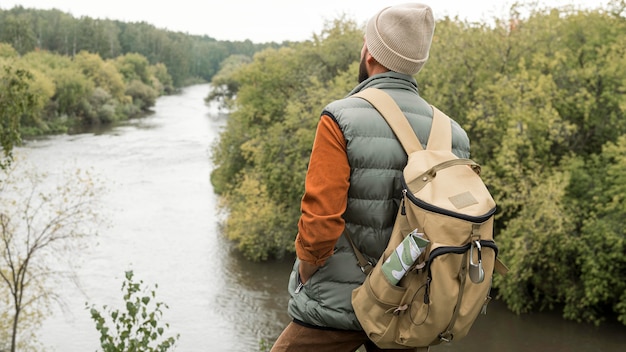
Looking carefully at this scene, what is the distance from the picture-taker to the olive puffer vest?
7.59ft

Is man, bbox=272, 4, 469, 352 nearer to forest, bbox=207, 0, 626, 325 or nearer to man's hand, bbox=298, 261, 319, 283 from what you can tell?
man's hand, bbox=298, 261, 319, 283

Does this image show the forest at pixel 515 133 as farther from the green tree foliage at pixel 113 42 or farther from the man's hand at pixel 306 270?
the green tree foliage at pixel 113 42

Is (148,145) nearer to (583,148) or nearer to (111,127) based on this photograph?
(111,127)

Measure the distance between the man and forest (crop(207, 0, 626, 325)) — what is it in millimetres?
15776

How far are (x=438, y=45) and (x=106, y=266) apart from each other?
487 inches

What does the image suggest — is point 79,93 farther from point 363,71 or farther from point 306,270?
point 306,270

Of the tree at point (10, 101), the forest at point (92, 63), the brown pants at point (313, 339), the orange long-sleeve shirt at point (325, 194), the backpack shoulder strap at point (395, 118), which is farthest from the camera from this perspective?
the forest at point (92, 63)

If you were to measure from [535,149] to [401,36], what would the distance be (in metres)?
18.5

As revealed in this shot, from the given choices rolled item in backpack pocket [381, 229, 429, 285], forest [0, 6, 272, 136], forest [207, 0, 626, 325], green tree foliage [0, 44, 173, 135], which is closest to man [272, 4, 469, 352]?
rolled item in backpack pocket [381, 229, 429, 285]

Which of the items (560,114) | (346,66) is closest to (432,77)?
(560,114)

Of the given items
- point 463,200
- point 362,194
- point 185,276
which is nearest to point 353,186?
point 362,194

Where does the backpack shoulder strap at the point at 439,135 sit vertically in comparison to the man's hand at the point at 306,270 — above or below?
above

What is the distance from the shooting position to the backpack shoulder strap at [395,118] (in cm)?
235

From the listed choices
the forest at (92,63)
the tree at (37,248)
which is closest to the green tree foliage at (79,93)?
the forest at (92,63)
